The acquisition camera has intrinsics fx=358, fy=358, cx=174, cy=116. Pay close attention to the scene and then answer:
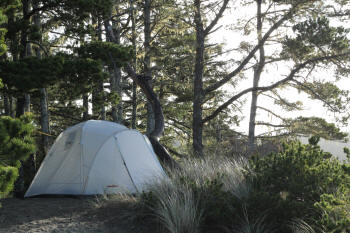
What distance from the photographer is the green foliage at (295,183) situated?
5.28 meters

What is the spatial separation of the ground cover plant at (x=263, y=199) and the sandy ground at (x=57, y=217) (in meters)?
0.70

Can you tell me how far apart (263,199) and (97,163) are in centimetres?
480

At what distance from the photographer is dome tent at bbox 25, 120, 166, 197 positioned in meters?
8.80

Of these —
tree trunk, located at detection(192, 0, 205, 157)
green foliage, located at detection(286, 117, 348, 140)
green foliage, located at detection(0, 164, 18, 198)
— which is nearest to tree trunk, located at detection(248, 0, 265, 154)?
green foliage, located at detection(286, 117, 348, 140)

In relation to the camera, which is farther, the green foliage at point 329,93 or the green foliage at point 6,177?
the green foliage at point 329,93

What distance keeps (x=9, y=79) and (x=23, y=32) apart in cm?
221

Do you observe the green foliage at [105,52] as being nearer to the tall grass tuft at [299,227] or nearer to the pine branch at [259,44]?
the pine branch at [259,44]

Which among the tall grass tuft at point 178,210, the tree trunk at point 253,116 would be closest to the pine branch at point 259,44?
the tree trunk at point 253,116

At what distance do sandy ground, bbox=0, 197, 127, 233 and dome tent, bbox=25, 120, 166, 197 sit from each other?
0.80 m

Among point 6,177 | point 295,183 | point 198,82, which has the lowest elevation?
point 295,183

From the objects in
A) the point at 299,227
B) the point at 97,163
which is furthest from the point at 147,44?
the point at 299,227

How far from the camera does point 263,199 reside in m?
5.45

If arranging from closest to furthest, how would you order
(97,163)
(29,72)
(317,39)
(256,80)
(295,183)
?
(295,183)
(29,72)
(97,163)
(317,39)
(256,80)

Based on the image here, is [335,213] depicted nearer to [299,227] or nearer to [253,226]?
[299,227]
